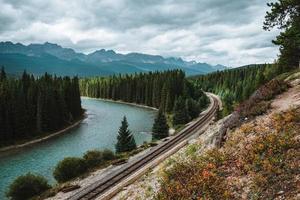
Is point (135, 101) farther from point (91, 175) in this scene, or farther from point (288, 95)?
point (288, 95)

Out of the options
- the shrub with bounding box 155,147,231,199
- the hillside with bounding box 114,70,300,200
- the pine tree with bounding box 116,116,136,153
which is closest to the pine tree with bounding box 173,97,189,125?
the pine tree with bounding box 116,116,136,153

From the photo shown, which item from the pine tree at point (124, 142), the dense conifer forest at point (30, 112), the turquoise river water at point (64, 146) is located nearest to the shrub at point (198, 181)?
the turquoise river water at point (64, 146)

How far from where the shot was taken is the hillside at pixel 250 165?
561 inches

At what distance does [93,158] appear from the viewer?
151 ft

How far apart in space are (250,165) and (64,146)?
6485 centimetres

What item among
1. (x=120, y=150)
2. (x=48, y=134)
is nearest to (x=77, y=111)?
(x=48, y=134)

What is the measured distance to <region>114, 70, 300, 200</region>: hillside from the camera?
46.8ft

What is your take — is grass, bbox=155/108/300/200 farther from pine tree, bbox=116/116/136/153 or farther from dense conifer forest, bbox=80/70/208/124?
dense conifer forest, bbox=80/70/208/124

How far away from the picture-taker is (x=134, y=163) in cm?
4016

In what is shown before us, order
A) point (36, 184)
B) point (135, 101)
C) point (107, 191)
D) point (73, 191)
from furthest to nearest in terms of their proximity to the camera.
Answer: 1. point (135, 101)
2. point (36, 184)
3. point (73, 191)
4. point (107, 191)

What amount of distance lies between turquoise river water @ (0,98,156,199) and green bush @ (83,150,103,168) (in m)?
7.89

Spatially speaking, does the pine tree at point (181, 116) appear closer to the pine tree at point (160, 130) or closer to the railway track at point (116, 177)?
the pine tree at point (160, 130)

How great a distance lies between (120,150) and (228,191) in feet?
145

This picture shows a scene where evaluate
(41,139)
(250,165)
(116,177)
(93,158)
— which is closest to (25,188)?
(93,158)
